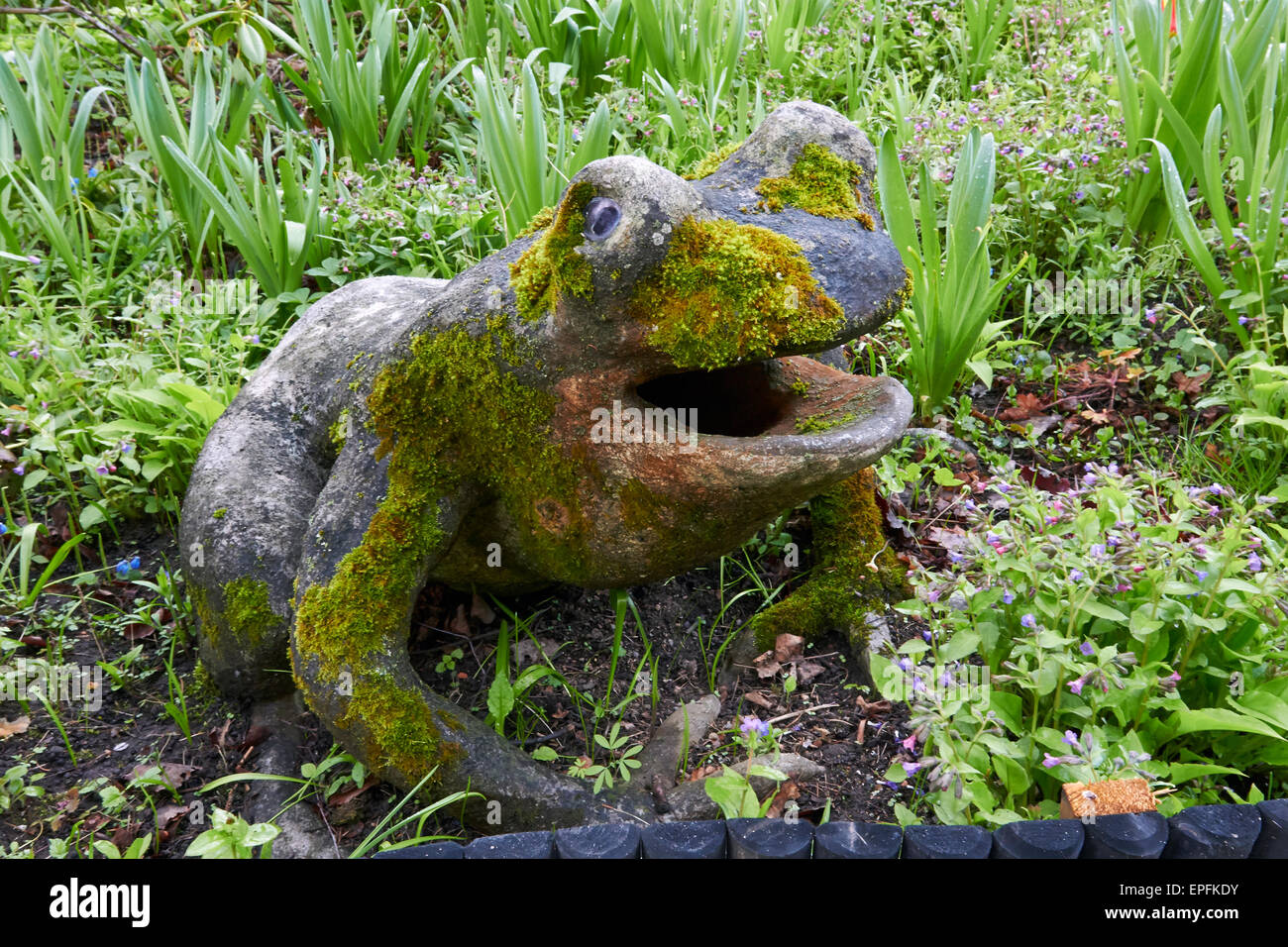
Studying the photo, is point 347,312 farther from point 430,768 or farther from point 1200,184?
point 1200,184

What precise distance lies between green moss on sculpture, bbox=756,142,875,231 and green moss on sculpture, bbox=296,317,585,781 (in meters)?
0.57

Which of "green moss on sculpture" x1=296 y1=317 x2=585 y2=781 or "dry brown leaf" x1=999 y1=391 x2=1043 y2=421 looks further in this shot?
"dry brown leaf" x1=999 y1=391 x2=1043 y2=421

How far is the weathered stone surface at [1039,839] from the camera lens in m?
1.56

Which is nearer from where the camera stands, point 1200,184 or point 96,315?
point 1200,184

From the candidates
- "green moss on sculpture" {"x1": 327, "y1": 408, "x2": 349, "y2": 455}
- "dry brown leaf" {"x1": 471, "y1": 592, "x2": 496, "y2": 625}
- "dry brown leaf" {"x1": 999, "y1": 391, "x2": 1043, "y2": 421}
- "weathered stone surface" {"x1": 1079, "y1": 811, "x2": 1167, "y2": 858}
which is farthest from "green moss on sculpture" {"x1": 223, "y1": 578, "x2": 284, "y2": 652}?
→ "dry brown leaf" {"x1": 999, "y1": 391, "x2": 1043, "y2": 421}


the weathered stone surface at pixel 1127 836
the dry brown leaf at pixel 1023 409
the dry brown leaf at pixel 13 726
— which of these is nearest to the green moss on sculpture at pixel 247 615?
the dry brown leaf at pixel 13 726

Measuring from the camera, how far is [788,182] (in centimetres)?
188

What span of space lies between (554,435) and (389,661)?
1.87 feet

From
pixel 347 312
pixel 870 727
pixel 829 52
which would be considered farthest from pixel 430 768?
pixel 829 52

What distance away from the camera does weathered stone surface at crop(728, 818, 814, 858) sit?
62.7 inches

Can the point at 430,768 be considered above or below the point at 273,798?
above

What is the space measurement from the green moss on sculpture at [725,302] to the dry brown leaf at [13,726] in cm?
192

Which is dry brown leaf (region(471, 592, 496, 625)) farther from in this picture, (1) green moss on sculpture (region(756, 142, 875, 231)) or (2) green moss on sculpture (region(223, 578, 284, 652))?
(1) green moss on sculpture (region(756, 142, 875, 231))
